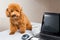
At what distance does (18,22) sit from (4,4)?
1.47 ft

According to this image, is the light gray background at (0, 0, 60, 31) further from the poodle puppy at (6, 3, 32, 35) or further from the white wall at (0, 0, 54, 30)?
the poodle puppy at (6, 3, 32, 35)

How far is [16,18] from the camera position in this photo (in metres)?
1.11

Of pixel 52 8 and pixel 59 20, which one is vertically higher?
pixel 52 8

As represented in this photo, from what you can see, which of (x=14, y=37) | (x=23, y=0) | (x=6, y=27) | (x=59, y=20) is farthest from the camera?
(x=23, y=0)

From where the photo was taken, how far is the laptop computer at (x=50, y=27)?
93 centimetres

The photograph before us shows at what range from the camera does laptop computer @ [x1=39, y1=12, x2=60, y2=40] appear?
0.93m

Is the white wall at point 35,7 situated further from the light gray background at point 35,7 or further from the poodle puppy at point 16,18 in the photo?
the poodle puppy at point 16,18

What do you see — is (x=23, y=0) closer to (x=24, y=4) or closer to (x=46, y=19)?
(x=24, y=4)

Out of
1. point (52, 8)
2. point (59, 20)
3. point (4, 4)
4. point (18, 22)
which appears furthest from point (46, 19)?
point (4, 4)

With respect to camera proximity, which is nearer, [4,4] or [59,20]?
[59,20]

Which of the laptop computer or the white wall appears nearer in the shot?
the laptop computer

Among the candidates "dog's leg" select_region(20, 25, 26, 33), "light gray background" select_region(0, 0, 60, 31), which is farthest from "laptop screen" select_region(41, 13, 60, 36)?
"light gray background" select_region(0, 0, 60, 31)

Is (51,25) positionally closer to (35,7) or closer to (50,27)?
(50,27)

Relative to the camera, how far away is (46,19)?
39.9 inches
